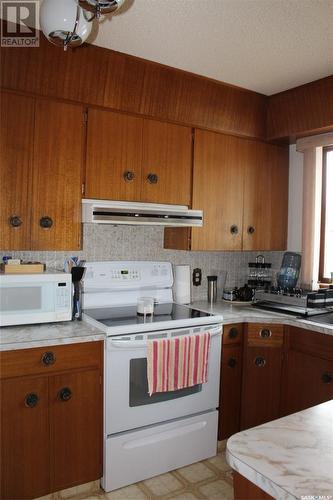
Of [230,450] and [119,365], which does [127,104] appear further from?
[230,450]

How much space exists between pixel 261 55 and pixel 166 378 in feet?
6.49

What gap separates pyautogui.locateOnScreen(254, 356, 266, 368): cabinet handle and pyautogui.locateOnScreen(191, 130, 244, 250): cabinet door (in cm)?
82

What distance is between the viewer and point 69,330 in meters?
2.11

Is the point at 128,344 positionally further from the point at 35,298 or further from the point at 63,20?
the point at 63,20

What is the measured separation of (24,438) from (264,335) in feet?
5.09

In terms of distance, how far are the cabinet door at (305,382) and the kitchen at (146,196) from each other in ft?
0.04

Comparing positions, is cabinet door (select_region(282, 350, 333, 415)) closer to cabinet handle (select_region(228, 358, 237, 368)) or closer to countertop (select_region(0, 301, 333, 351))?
countertop (select_region(0, 301, 333, 351))

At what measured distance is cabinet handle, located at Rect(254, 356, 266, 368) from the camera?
8.68 ft

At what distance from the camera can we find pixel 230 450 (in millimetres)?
894

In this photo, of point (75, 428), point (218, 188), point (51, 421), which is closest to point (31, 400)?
point (51, 421)

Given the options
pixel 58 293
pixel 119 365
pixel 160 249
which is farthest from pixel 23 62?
pixel 119 365

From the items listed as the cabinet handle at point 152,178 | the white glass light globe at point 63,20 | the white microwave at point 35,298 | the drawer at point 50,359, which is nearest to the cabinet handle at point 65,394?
the drawer at point 50,359

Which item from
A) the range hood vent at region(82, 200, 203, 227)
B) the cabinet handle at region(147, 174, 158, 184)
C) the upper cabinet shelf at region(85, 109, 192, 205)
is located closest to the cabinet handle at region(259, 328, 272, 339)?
the range hood vent at region(82, 200, 203, 227)

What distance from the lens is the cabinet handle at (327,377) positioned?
233 centimetres
